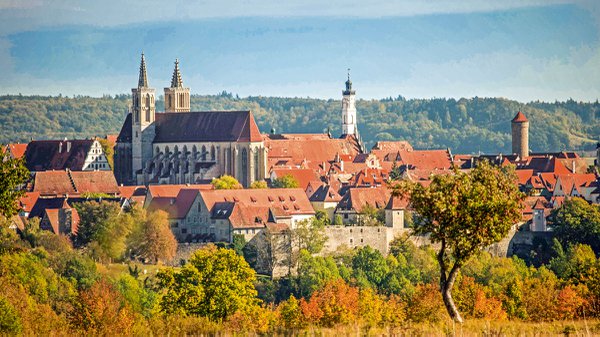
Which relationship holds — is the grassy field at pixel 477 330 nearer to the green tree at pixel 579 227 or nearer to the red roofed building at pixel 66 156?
the green tree at pixel 579 227

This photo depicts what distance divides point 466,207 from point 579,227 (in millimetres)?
61677

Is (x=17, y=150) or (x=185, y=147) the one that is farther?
(x=17, y=150)

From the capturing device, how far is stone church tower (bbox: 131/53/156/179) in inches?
5369

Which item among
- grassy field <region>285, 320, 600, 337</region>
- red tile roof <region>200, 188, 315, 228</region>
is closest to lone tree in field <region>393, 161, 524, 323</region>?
grassy field <region>285, 320, 600, 337</region>

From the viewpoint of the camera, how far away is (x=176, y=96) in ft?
505

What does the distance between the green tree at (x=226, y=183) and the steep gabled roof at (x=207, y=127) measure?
10.6 meters

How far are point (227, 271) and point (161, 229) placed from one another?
97.3ft

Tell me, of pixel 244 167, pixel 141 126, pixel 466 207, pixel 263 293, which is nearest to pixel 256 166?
pixel 244 167

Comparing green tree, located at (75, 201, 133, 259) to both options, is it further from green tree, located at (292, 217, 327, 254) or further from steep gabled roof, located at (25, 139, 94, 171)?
steep gabled roof, located at (25, 139, 94, 171)

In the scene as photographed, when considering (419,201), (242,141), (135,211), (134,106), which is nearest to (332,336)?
(419,201)

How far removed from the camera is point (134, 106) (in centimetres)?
13812

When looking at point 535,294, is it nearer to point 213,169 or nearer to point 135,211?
point 135,211

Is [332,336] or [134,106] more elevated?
[134,106]

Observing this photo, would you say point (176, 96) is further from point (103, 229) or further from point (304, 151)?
point (103, 229)
